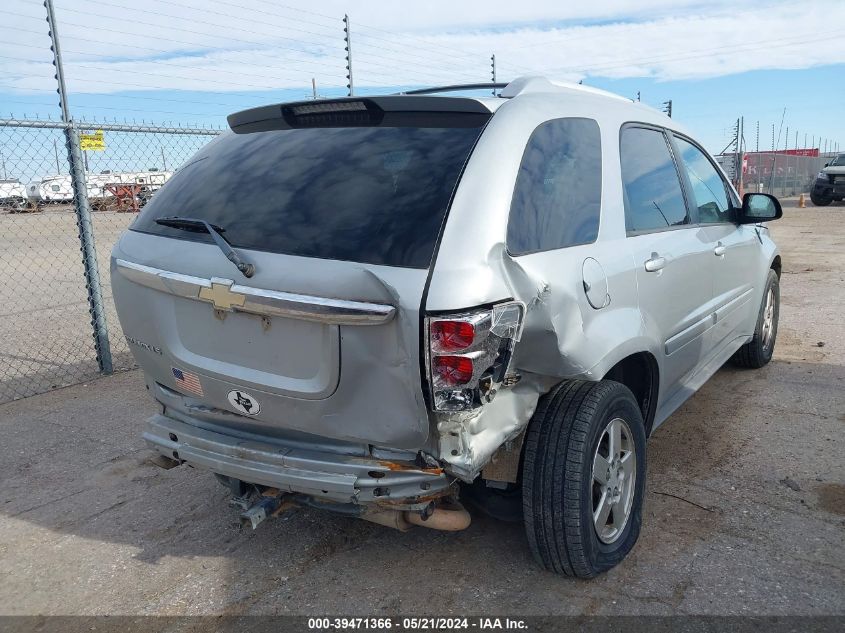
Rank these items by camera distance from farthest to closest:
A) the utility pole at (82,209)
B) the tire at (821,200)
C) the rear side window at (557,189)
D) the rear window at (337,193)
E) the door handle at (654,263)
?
the tire at (821,200)
the utility pole at (82,209)
the door handle at (654,263)
the rear side window at (557,189)
the rear window at (337,193)

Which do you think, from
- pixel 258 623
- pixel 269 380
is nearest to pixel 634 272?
pixel 269 380

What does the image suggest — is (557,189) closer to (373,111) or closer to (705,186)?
(373,111)

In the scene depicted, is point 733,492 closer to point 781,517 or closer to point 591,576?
point 781,517

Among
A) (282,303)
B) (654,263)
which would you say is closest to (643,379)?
(654,263)

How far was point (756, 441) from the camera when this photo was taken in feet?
14.0

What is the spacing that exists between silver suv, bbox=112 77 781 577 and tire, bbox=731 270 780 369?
96.8 inches

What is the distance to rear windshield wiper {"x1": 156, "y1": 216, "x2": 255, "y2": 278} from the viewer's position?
8.11 feet

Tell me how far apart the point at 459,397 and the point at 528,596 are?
1041 millimetres

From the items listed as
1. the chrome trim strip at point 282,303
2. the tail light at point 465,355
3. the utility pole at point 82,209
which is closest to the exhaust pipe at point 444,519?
the tail light at point 465,355

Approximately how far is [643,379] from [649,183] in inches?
37.0

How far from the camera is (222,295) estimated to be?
8.27 ft

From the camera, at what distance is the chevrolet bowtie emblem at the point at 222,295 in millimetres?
2484

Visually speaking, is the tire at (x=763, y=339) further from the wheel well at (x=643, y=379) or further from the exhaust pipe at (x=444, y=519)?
the exhaust pipe at (x=444, y=519)

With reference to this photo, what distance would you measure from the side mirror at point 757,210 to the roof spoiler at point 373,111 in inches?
104
